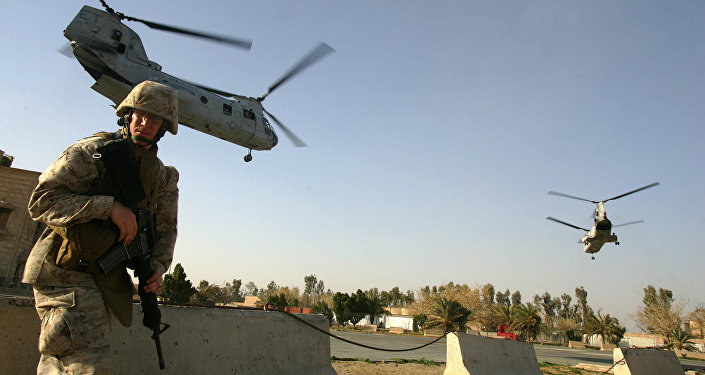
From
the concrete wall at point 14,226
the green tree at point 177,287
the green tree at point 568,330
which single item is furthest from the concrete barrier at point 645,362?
the green tree at point 568,330

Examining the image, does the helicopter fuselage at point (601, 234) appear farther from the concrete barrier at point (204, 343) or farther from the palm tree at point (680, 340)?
the concrete barrier at point (204, 343)

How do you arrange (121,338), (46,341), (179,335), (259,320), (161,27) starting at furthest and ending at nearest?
1. (161,27)
2. (259,320)
3. (179,335)
4. (121,338)
5. (46,341)

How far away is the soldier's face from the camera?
2537 millimetres

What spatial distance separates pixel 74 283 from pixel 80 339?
293 millimetres

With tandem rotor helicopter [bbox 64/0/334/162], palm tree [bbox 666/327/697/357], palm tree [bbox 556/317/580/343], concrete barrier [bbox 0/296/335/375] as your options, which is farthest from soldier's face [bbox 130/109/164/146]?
palm tree [bbox 556/317/580/343]

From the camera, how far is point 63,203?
215 cm

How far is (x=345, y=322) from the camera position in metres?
48.8

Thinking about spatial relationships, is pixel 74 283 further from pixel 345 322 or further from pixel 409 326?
pixel 409 326

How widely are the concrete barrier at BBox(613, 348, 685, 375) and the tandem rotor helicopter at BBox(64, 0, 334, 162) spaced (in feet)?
41.2

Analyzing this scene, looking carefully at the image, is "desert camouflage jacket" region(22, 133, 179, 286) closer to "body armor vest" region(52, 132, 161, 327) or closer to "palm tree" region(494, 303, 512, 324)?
"body armor vest" region(52, 132, 161, 327)

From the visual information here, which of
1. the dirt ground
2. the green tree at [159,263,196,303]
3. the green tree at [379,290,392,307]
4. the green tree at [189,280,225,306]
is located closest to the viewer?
the dirt ground

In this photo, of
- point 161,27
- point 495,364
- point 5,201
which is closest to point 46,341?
point 495,364

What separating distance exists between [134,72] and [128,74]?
21 centimetres

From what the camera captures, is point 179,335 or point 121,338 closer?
point 121,338
